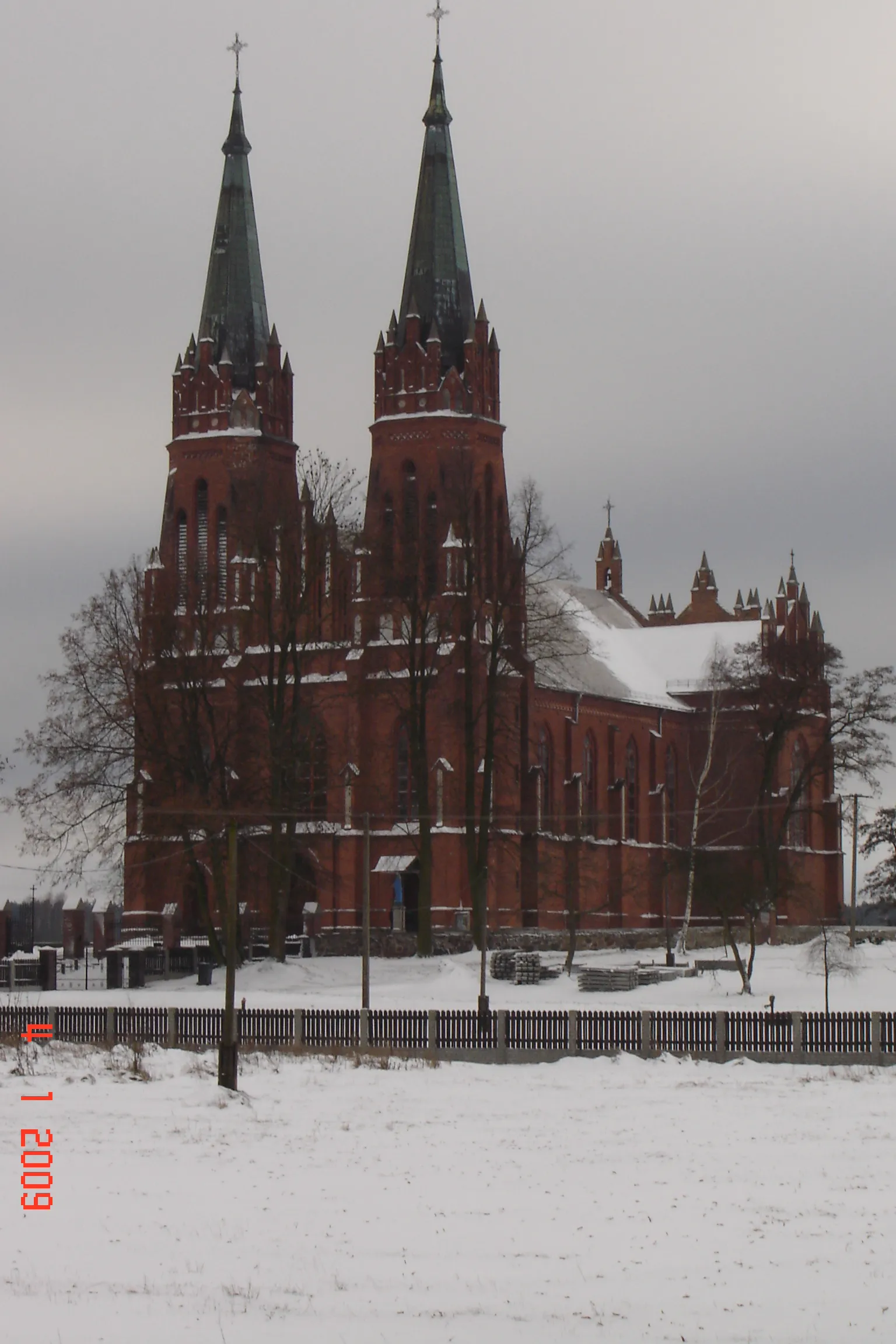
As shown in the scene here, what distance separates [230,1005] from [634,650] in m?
64.9

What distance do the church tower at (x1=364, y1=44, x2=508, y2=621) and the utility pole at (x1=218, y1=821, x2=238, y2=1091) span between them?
39.1m

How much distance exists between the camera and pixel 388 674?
71.3 metres

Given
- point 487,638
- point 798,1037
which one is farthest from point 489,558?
point 798,1037

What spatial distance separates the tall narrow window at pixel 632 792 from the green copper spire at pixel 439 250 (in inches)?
796

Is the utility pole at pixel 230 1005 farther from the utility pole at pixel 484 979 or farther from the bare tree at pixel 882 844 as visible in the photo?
the bare tree at pixel 882 844

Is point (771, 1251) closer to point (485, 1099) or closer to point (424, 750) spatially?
point (485, 1099)

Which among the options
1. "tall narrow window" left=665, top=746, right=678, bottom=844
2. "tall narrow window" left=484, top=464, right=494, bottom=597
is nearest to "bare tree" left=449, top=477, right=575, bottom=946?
"tall narrow window" left=484, top=464, right=494, bottom=597

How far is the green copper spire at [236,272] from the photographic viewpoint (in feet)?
267

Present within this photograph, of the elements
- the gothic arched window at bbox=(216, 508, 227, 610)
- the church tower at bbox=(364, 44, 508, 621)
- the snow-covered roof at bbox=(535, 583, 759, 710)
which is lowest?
the snow-covered roof at bbox=(535, 583, 759, 710)

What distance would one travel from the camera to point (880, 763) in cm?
7819

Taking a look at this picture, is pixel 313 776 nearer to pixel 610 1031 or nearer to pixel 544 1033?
pixel 544 1033

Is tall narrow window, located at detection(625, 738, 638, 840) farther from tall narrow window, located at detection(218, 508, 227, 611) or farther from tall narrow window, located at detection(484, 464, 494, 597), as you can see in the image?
tall narrow window, located at detection(218, 508, 227, 611)

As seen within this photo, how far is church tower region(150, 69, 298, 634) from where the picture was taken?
260 ft

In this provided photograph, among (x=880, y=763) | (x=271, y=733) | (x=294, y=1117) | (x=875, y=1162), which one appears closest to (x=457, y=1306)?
(x=875, y=1162)
